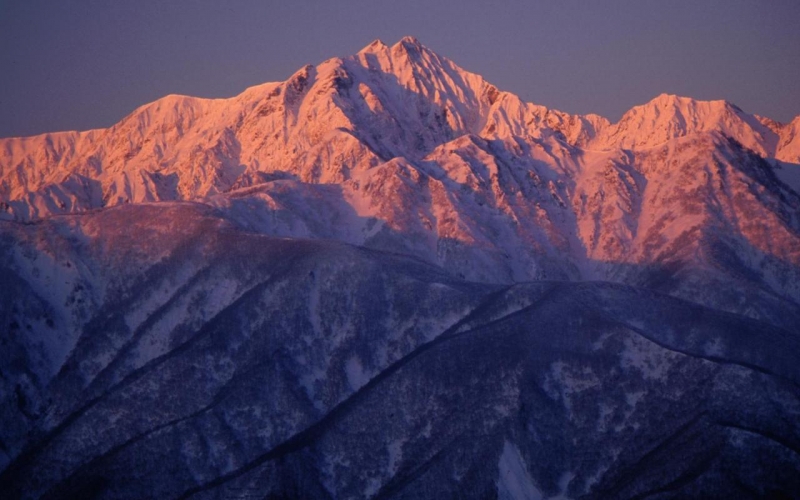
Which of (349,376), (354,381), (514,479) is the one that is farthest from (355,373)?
(514,479)

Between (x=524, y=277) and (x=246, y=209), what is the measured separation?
52.1 metres

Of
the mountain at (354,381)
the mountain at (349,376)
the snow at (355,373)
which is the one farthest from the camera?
the snow at (355,373)

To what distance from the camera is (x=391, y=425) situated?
122312 mm

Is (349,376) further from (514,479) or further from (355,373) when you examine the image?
(514,479)

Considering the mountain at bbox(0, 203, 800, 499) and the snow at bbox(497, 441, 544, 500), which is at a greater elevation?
the mountain at bbox(0, 203, 800, 499)

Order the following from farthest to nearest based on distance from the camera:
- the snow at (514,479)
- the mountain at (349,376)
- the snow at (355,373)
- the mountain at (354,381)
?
1. the snow at (355,373)
2. the mountain at (349,376)
3. the mountain at (354,381)
4. the snow at (514,479)

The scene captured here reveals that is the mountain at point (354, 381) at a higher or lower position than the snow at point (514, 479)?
higher

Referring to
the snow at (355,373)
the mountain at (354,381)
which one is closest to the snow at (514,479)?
the mountain at (354,381)

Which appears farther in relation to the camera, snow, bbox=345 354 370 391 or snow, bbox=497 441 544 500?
snow, bbox=345 354 370 391

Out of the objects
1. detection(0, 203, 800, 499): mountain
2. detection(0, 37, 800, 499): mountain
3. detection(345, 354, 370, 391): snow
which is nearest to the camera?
detection(0, 203, 800, 499): mountain

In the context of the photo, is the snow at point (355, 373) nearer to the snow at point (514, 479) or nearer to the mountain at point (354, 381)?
the mountain at point (354, 381)

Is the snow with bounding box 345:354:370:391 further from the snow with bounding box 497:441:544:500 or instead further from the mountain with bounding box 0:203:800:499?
the snow with bounding box 497:441:544:500

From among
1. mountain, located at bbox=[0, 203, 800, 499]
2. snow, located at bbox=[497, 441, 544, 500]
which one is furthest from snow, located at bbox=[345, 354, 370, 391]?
snow, located at bbox=[497, 441, 544, 500]

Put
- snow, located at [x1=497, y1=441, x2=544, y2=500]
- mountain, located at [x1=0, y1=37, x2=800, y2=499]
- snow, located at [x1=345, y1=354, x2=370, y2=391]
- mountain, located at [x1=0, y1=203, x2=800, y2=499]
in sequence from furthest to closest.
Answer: snow, located at [x1=345, y1=354, x2=370, y2=391], mountain, located at [x1=0, y1=37, x2=800, y2=499], mountain, located at [x1=0, y1=203, x2=800, y2=499], snow, located at [x1=497, y1=441, x2=544, y2=500]
